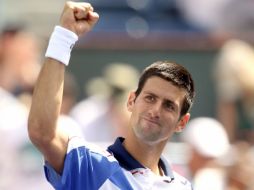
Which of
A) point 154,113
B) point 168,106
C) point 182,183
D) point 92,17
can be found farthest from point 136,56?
point 92,17

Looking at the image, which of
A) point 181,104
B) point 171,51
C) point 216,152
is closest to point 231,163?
point 216,152

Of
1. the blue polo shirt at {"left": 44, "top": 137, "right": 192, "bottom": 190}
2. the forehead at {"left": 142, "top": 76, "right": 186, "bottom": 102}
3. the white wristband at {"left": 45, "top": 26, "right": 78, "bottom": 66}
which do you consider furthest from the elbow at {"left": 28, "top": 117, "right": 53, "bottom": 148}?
the forehead at {"left": 142, "top": 76, "right": 186, "bottom": 102}

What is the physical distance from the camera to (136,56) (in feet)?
34.5

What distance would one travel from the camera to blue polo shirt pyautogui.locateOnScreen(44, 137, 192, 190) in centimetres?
453

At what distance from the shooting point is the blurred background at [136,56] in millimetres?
9406

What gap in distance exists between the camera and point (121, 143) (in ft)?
16.1

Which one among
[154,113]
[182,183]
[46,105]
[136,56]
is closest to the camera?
[46,105]

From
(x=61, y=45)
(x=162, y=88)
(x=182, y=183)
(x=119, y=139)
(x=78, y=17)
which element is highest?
(x=78, y=17)

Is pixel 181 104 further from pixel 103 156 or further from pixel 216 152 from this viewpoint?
pixel 216 152

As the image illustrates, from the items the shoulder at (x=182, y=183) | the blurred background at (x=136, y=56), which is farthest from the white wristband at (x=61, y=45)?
the blurred background at (x=136, y=56)

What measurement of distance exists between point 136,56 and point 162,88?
18.7ft

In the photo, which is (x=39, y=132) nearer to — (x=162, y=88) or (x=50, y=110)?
(x=50, y=110)

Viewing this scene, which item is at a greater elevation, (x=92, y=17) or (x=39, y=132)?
(x=92, y=17)

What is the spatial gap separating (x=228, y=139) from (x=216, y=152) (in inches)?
30.8
